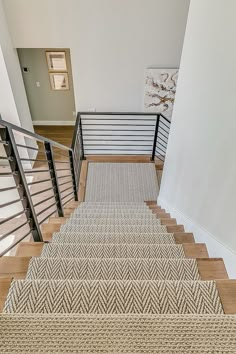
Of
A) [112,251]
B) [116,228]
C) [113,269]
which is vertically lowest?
[116,228]

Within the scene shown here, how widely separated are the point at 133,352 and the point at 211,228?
1080 millimetres

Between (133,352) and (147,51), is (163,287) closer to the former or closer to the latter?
(133,352)

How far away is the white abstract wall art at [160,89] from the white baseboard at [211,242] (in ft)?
8.28

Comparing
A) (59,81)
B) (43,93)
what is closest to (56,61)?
(59,81)

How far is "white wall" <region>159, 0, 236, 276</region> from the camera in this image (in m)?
1.33

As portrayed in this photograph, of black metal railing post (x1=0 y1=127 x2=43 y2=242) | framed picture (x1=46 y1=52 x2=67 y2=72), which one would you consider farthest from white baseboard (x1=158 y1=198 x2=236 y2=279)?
framed picture (x1=46 y1=52 x2=67 y2=72)

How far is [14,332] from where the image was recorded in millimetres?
736

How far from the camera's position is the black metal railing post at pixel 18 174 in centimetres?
120

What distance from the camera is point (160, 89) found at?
165 inches

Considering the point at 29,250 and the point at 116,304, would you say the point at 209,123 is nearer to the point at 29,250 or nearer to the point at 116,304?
the point at 116,304

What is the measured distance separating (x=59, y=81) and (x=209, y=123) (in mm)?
4990

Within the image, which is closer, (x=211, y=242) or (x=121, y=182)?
(x=211, y=242)

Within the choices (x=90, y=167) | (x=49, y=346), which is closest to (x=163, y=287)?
(x=49, y=346)

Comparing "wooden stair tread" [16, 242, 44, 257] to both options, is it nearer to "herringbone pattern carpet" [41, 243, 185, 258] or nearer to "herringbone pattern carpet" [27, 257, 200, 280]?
"herringbone pattern carpet" [41, 243, 185, 258]
